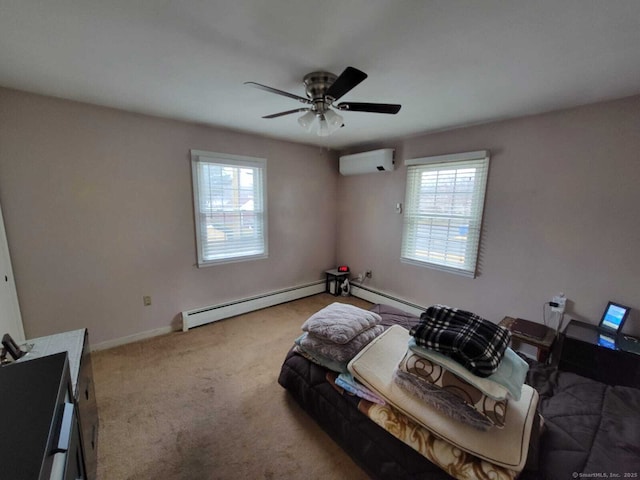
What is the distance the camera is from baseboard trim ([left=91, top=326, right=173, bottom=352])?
254 cm

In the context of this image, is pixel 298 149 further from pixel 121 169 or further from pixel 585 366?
pixel 585 366

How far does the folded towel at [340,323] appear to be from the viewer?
1662 mm

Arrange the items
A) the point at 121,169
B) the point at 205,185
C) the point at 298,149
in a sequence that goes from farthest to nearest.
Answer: the point at 298,149 → the point at 205,185 → the point at 121,169

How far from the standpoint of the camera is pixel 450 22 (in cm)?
122

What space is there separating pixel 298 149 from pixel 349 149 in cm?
88

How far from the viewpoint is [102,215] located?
2.43 meters

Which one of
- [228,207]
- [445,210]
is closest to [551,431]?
[445,210]

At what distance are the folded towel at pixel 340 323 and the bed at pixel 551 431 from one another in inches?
9.8

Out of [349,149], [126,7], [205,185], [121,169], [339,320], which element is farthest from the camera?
[349,149]

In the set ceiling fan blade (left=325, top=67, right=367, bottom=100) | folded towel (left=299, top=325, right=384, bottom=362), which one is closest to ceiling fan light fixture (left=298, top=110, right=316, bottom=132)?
ceiling fan blade (left=325, top=67, right=367, bottom=100)

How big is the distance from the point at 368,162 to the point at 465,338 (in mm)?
2844

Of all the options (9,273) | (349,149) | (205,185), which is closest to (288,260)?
(205,185)

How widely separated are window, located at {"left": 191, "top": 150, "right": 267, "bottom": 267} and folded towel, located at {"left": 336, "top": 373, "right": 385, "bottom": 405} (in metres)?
2.24

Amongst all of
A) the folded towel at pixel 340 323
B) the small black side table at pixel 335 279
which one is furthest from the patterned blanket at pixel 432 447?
the small black side table at pixel 335 279
